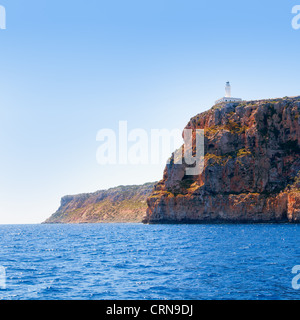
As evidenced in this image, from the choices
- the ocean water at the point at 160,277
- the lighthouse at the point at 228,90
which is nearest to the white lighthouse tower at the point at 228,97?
the lighthouse at the point at 228,90

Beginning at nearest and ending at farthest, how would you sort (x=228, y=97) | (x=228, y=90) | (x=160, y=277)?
(x=160, y=277)
(x=228, y=97)
(x=228, y=90)

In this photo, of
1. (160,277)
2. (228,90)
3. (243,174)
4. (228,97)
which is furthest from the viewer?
(228,90)

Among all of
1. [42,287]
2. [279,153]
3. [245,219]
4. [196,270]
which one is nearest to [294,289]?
[196,270]

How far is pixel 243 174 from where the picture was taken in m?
146

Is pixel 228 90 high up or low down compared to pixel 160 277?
up

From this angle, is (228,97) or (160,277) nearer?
(160,277)

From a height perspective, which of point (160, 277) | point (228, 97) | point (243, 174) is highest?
point (228, 97)

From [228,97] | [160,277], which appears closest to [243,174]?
[228,97]

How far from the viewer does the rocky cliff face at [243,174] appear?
13950 cm

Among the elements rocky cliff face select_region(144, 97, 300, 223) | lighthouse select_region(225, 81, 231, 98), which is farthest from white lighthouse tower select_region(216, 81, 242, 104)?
rocky cliff face select_region(144, 97, 300, 223)

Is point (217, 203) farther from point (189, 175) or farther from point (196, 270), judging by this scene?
point (196, 270)

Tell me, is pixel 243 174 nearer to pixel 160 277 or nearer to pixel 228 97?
pixel 228 97

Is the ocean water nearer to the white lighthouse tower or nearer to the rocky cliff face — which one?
the rocky cliff face

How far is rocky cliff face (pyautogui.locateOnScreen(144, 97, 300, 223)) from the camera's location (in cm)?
13950
